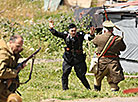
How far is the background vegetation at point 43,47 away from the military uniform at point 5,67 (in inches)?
75.8

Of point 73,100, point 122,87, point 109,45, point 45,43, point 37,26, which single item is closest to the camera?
point 73,100

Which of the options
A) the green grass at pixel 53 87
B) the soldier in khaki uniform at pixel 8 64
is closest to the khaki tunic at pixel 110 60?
the green grass at pixel 53 87

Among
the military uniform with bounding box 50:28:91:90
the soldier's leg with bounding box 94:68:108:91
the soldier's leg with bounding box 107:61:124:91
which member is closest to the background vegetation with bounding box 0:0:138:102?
the soldier's leg with bounding box 94:68:108:91

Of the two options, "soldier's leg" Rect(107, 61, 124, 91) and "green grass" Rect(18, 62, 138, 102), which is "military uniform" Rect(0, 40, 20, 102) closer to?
"green grass" Rect(18, 62, 138, 102)

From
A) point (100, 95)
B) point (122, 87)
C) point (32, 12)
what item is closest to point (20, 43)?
point (100, 95)

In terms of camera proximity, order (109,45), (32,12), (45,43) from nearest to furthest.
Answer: (109,45) → (45,43) → (32,12)

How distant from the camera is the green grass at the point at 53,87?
7.49 m

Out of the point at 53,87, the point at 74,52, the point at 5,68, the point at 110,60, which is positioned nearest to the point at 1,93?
the point at 5,68

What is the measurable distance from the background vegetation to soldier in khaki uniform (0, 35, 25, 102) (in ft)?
6.28

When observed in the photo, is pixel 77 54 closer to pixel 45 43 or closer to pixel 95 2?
pixel 45 43

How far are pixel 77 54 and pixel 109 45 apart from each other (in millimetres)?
918

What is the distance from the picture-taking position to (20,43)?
207 inches

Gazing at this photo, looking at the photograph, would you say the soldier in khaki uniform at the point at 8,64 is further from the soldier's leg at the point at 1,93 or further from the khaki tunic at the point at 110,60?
the khaki tunic at the point at 110,60

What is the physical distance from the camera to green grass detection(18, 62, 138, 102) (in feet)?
24.6
